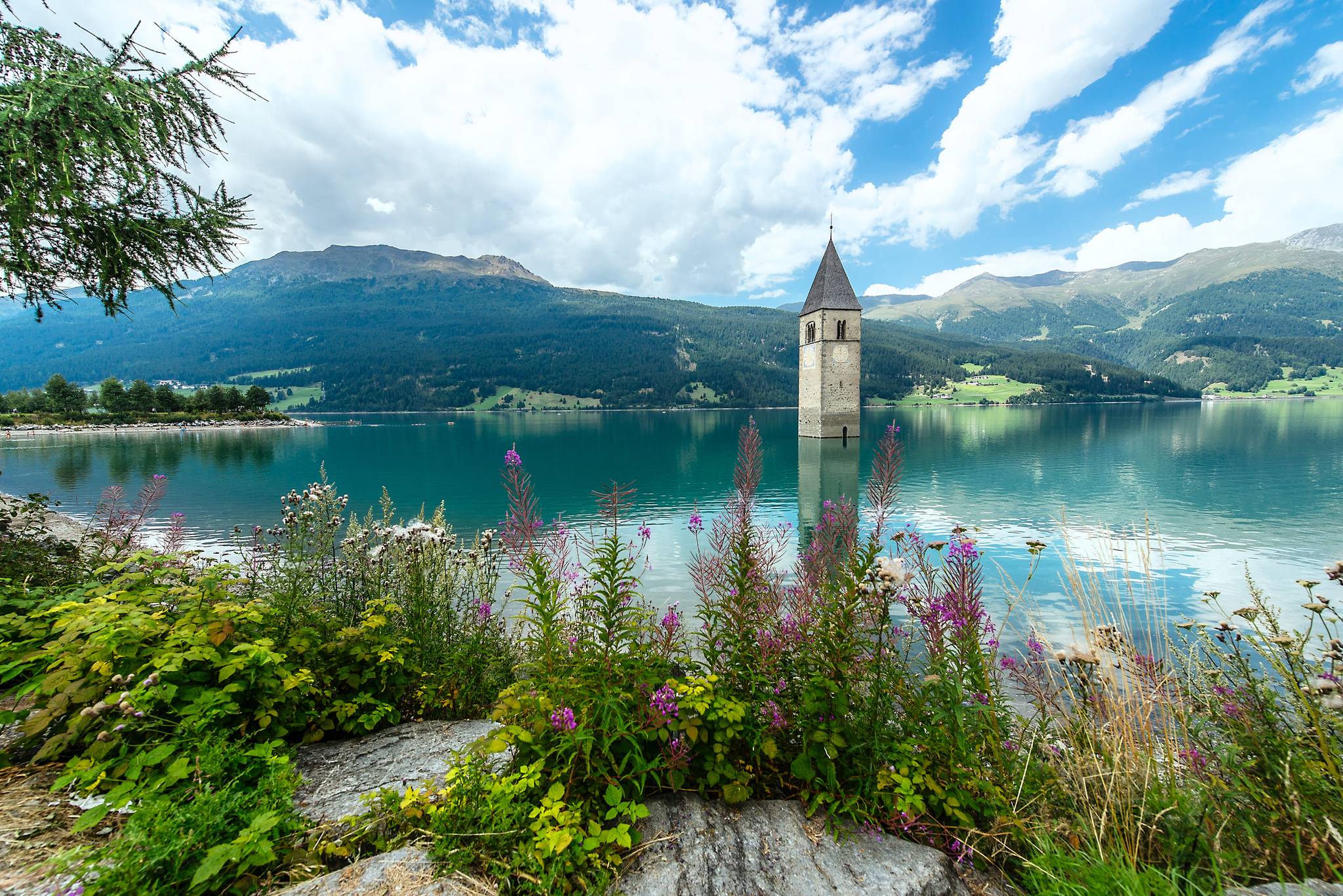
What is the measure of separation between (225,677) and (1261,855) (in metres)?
5.38

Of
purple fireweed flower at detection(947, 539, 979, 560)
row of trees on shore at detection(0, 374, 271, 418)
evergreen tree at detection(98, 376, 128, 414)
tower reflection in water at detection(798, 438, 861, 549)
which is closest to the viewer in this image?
purple fireweed flower at detection(947, 539, 979, 560)

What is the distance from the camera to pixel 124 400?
3307 inches

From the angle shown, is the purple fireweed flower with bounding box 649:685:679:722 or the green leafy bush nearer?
the green leafy bush

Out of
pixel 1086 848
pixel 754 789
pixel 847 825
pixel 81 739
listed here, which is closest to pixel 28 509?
pixel 81 739

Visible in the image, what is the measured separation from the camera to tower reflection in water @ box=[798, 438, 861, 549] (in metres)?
21.7

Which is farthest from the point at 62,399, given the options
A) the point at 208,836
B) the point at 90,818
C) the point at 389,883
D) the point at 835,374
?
the point at 389,883

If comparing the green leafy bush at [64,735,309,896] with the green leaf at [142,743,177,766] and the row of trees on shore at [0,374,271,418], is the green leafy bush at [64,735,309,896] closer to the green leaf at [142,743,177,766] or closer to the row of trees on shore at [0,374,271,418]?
the green leaf at [142,743,177,766]

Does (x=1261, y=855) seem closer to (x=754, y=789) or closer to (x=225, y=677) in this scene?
(x=754, y=789)

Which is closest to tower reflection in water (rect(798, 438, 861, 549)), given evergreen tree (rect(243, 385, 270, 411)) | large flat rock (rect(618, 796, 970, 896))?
large flat rock (rect(618, 796, 970, 896))

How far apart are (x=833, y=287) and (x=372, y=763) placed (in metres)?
61.9

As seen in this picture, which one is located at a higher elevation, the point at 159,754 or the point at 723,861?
the point at 159,754

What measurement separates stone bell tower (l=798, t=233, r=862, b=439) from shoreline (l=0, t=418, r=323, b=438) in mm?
85694

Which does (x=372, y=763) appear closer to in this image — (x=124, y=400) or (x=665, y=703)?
(x=665, y=703)

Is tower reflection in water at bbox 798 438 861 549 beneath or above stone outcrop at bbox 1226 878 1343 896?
beneath
